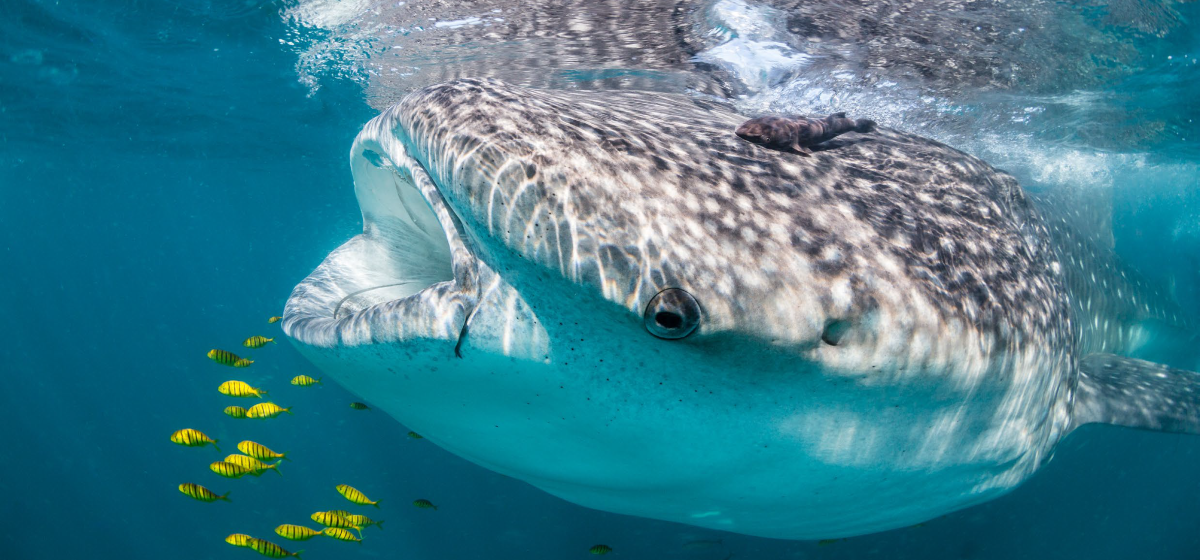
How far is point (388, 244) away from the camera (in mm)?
3332

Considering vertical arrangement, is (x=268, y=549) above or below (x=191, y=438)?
below

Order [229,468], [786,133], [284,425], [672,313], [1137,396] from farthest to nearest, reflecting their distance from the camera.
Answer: [284,425] → [229,468] → [1137,396] → [786,133] → [672,313]

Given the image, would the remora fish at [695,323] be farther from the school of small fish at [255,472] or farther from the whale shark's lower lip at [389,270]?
the school of small fish at [255,472]

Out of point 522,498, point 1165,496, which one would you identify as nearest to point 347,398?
point 522,498

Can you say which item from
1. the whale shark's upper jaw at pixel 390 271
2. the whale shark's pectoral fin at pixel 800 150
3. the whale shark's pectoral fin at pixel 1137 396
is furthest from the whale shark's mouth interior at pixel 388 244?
the whale shark's pectoral fin at pixel 1137 396

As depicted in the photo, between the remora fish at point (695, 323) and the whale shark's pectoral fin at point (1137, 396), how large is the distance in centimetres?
100

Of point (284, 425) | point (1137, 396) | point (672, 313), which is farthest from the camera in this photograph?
point (284, 425)

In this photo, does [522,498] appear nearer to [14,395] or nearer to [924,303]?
[924,303]

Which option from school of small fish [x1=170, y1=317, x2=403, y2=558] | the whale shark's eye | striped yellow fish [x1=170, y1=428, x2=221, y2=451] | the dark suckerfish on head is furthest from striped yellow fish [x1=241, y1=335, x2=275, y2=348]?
the whale shark's eye

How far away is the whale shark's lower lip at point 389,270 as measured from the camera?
1.79 metres

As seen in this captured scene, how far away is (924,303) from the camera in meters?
2.06

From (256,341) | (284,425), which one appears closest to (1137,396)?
(256,341)

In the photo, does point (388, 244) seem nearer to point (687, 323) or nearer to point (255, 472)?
point (687, 323)

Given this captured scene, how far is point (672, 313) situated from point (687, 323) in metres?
0.05
